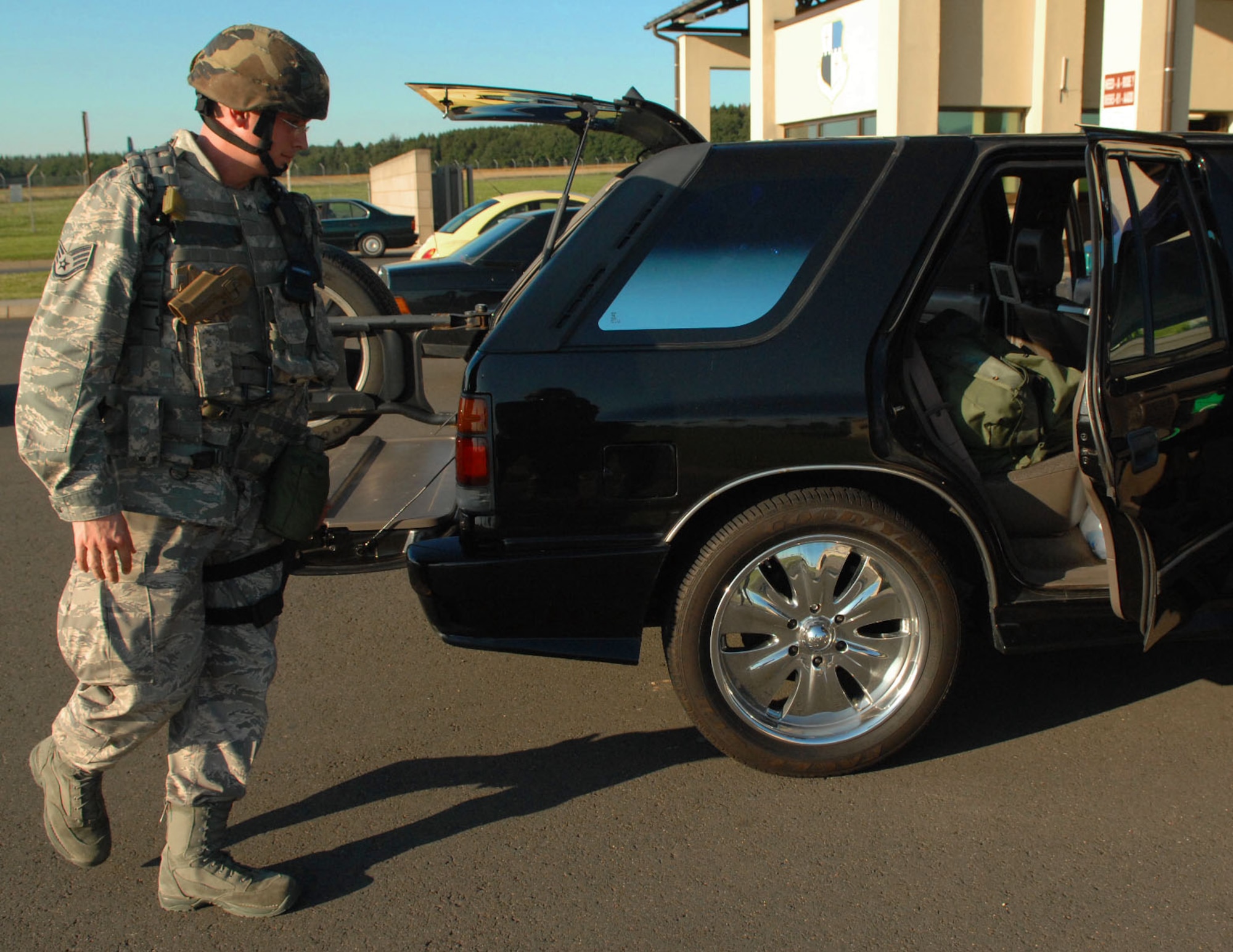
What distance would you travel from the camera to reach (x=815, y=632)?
11.1 feet

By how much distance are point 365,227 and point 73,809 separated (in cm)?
3104

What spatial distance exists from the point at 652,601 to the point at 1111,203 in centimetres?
174

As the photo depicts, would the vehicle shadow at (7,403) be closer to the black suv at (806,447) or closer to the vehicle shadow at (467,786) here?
the vehicle shadow at (467,786)

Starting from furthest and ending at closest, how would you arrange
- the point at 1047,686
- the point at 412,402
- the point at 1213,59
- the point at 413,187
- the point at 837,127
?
the point at 413,187
the point at 837,127
the point at 1213,59
the point at 412,402
the point at 1047,686

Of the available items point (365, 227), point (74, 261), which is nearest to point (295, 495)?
point (74, 261)

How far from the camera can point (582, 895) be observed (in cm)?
283

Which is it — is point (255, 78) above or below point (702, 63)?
below

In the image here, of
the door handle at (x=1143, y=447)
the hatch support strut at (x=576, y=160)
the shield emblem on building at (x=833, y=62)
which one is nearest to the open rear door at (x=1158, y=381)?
the door handle at (x=1143, y=447)

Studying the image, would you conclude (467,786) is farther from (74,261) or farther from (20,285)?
(20,285)

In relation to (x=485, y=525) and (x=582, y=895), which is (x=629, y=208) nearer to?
(x=485, y=525)

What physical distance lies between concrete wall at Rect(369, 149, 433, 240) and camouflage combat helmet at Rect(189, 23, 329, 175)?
33.4m

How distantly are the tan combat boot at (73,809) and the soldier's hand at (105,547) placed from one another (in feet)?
1.91

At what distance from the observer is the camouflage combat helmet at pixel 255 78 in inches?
104

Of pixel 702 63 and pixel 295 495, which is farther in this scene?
pixel 702 63
